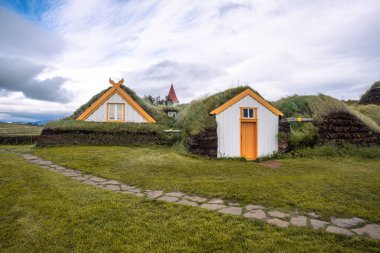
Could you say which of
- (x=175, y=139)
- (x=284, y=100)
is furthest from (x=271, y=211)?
(x=284, y=100)

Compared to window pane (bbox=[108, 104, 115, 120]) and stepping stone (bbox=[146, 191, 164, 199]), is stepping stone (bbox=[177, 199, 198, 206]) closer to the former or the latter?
stepping stone (bbox=[146, 191, 164, 199])

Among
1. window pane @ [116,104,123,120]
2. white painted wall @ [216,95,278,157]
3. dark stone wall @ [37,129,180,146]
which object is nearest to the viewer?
white painted wall @ [216,95,278,157]

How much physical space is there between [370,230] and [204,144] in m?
7.90

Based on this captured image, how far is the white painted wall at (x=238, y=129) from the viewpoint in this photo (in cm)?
1137


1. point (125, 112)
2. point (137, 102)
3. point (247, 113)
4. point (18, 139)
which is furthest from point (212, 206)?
point (18, 139)

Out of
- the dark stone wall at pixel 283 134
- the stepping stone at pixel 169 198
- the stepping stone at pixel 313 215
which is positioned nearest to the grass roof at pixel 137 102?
the dark stone wall at pixel 283 134

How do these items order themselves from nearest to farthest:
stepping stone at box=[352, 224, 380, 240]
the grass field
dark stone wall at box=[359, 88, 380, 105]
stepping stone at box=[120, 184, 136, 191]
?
stepping stone at box=[352, 224, 380, 240], stepping stone at box=[120, 184, 136, 191], dark stone wall at box=[359, 88, 380, 105], the grass field

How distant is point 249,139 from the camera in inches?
461

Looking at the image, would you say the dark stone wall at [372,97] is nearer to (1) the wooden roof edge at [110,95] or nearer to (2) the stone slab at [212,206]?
(1) the wooden roof edge at [110,95]

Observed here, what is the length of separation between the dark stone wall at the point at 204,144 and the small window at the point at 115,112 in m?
7.10

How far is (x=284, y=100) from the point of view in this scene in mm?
15305

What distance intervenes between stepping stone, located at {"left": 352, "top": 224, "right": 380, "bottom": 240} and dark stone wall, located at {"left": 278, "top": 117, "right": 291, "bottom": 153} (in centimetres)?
843

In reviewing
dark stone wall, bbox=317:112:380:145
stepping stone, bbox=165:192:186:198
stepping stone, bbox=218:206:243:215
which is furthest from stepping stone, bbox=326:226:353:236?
dark stone wall, bbox=317:112:380:145

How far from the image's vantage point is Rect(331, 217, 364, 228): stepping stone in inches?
141
